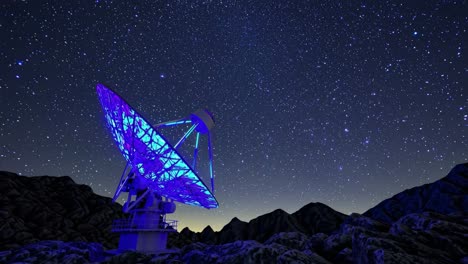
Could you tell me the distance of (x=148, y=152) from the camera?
86.1 feet

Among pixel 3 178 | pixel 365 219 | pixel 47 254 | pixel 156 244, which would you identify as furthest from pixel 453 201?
pixel 3 178

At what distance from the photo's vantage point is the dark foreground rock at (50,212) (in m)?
69.1

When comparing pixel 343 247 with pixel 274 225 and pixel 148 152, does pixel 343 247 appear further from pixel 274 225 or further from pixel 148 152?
pixel 274 225

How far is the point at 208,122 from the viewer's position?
31.9 m

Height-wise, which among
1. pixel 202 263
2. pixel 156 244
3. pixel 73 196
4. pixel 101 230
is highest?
pixel 73 196

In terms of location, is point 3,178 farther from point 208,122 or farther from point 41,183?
point 208,122

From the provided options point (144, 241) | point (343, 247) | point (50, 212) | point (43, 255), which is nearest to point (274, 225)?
point (50, 212)

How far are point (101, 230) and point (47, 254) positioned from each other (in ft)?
244

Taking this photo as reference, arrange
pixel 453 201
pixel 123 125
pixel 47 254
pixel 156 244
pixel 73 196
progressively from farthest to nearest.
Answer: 1. pixel 73 196
2. pixel 453 201
3. pixel 156 244
4. pixel 123 125
5. pixel 47 254

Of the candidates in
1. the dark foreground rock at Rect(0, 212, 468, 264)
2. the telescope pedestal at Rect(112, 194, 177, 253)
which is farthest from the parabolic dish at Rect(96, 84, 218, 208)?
the dark foreground rock at Rect(0, 212, 468, 264)

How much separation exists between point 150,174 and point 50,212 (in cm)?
7534

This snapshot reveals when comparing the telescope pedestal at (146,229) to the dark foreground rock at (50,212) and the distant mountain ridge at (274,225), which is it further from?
the distant mountain ridge at (274,225)

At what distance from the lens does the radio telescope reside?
24.7 metres

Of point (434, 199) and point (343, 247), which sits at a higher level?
point (434, 199)
